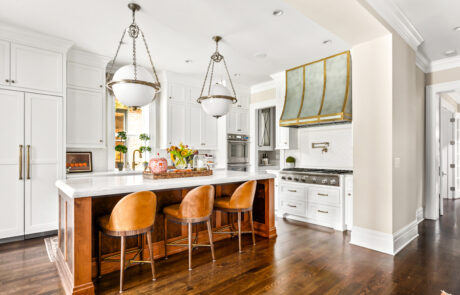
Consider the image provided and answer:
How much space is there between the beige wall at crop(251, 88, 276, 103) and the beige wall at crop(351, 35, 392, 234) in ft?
7.90

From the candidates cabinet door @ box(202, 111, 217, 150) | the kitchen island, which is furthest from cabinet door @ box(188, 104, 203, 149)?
the kitchen island

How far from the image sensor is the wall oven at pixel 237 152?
19.0 ft

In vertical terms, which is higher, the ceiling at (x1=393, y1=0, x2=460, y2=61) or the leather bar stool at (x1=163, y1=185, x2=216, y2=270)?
the ceiling at (x1=393, y1=0, x2=460, y2=61)

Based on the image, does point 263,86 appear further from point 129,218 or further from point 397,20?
point 129,218

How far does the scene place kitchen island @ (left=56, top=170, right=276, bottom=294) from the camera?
209cm

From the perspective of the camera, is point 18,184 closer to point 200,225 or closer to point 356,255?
point 200,225

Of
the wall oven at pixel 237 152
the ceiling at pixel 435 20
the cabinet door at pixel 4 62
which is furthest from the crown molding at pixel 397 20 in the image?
the cabinet door at pixel 4 62

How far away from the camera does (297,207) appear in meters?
4.43

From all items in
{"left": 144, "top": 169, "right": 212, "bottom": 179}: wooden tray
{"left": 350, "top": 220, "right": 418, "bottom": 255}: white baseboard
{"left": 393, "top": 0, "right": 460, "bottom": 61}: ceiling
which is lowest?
{"left": 350, "top": 220, "right": 418, "bottom": 255}: white baseboard

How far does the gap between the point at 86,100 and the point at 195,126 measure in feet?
6.74

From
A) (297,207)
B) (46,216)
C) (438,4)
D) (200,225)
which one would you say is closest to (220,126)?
(297,207)

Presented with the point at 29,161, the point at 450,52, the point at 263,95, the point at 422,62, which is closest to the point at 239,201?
the point at 29,161

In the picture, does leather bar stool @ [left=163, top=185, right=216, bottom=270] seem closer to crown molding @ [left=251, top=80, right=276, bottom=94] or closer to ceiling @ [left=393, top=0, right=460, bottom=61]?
ceiling @ [left=393, top=0, right=460, bottom=61]

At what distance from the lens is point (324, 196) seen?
408 cm
